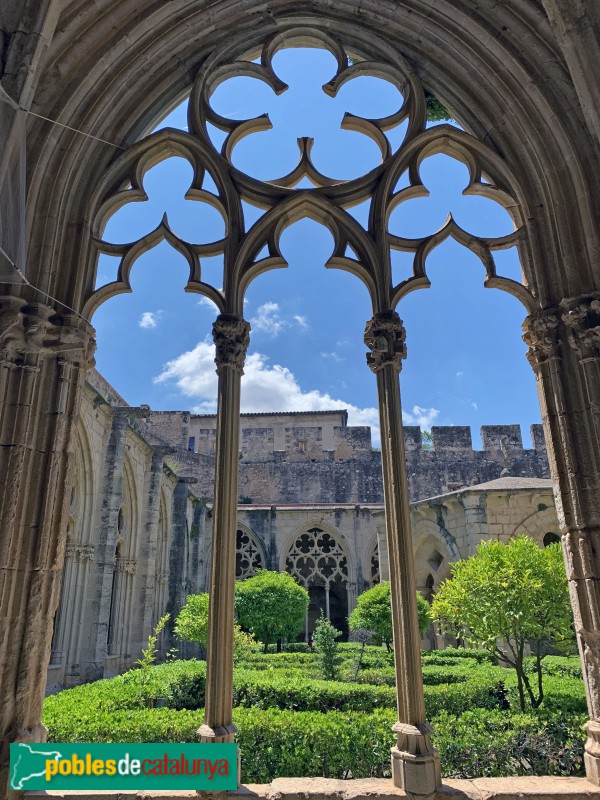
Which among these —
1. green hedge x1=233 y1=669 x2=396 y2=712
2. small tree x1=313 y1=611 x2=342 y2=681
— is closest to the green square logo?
green hedge x1=233 y1=669 x2=396 y2=712

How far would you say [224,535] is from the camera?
3291 mm

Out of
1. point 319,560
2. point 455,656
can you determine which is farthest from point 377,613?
Result: point 319,560

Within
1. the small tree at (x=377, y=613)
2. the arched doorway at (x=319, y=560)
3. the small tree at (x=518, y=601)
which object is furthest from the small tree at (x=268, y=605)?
the small tree at (x=518, y=601)

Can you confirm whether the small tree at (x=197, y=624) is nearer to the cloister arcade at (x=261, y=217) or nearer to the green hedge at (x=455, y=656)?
the green hedge at (x=455, y=656)

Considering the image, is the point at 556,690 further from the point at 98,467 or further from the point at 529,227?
the point at 98,467

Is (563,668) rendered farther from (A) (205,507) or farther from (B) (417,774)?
(A) (205,507)

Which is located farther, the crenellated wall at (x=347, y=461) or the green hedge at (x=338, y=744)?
the crenellated wall at (x=347, y=461)

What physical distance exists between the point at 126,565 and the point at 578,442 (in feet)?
39.5

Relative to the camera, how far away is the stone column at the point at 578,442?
308 cm

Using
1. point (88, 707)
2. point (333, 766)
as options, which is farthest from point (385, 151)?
point (88, 707)

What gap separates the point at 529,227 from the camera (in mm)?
3961

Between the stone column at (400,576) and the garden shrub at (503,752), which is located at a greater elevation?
the stone column at (400,576)

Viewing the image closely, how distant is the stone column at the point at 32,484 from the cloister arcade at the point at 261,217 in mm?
12

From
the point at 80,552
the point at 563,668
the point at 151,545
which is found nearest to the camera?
the point at 563,668
